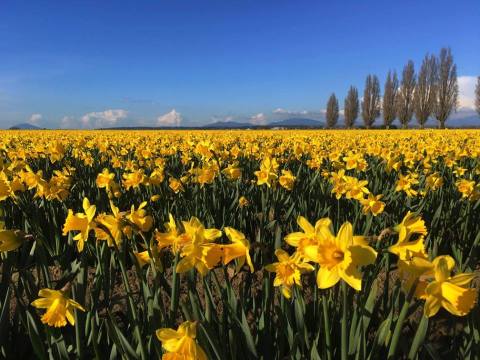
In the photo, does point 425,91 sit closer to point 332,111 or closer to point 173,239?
point 332,111

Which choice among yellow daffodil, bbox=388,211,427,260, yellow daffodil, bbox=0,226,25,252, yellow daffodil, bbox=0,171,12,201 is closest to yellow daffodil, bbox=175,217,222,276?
yellow daffodil, bbox=388,211,427,260

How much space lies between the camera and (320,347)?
2.22 m

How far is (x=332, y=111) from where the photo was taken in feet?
258

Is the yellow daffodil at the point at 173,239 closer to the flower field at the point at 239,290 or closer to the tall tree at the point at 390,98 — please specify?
the flower field at the point at 239,290

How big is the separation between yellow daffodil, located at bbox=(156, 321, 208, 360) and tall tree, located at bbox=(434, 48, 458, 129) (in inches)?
2266

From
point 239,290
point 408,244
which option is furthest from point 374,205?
point 408,244

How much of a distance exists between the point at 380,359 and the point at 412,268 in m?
0.91

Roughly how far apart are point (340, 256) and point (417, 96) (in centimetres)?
6069

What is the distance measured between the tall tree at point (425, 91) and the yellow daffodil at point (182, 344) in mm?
58167

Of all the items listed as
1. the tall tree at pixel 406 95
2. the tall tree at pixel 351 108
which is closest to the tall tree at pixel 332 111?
the tall tree at pixel 351 108

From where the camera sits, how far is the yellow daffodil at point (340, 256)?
1321mm

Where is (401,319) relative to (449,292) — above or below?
below

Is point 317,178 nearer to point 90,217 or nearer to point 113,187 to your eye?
point 113,187

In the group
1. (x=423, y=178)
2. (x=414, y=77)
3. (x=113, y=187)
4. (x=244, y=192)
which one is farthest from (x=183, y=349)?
(x=414, y=77)
